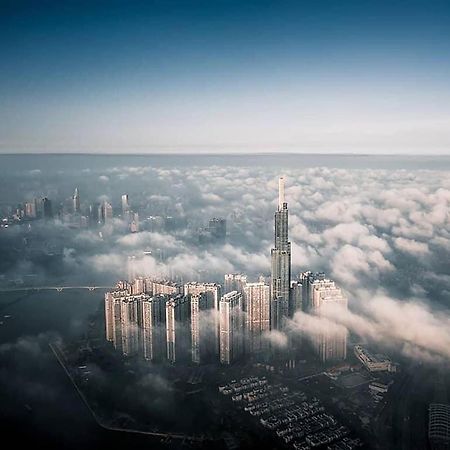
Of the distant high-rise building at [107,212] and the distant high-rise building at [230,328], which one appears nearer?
the distant high-rise building at [230,328]

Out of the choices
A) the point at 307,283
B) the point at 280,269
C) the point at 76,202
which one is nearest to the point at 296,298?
the point at 307,283

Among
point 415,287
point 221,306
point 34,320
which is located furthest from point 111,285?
point 415,287

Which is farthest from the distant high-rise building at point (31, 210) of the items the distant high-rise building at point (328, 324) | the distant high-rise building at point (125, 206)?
the distant high-rise building at point (328, 324)

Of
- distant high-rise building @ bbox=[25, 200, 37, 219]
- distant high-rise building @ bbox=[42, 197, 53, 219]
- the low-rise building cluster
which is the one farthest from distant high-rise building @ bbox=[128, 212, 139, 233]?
the low-rise building cluster

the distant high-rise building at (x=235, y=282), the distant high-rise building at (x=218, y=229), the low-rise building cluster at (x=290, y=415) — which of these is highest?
the distant high-rise building at (x=218, y=229)

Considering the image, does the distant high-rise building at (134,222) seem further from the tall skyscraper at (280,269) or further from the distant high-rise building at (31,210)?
the tall skyscraper at (280,269)

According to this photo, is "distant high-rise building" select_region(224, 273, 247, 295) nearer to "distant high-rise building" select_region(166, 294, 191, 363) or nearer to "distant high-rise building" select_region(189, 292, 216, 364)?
"distant high-rise building" select_region(189, 292, 216, 364)
